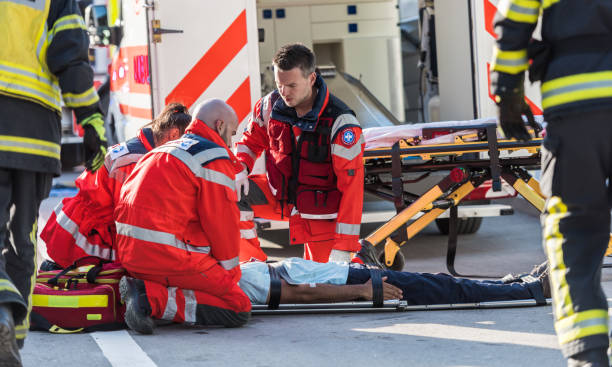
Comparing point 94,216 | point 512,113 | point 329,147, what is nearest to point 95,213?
point 94,216

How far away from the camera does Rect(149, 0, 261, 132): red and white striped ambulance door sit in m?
6.08

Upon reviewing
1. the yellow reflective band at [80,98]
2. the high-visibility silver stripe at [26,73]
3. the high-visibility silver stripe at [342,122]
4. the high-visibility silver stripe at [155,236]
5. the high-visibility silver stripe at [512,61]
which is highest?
the high-visibility silver stripe at [26,73]

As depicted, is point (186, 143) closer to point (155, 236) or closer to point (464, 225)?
point (155, 236)

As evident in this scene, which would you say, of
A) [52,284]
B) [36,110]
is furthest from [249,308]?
[36,110]

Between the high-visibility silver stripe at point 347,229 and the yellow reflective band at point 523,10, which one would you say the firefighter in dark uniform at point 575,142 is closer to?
the yellow reflective band at point 523,10

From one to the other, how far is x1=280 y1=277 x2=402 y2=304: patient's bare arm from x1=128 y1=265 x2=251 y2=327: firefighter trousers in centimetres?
33

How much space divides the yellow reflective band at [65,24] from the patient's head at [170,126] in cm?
152

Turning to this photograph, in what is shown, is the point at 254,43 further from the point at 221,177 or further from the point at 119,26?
the point at 221,177

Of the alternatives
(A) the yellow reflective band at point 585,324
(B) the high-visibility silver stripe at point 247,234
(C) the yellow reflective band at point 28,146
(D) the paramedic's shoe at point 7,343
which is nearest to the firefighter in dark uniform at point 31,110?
(C) the yellow reflective band at point 28,146

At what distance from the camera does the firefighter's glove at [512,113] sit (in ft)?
9.78

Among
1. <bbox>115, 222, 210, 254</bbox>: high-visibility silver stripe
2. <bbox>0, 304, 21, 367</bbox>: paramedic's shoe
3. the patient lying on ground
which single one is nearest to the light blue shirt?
the patient lying on ground

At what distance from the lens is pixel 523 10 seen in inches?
114

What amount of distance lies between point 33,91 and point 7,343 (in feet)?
2.74

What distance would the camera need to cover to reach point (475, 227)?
764 centimetres
